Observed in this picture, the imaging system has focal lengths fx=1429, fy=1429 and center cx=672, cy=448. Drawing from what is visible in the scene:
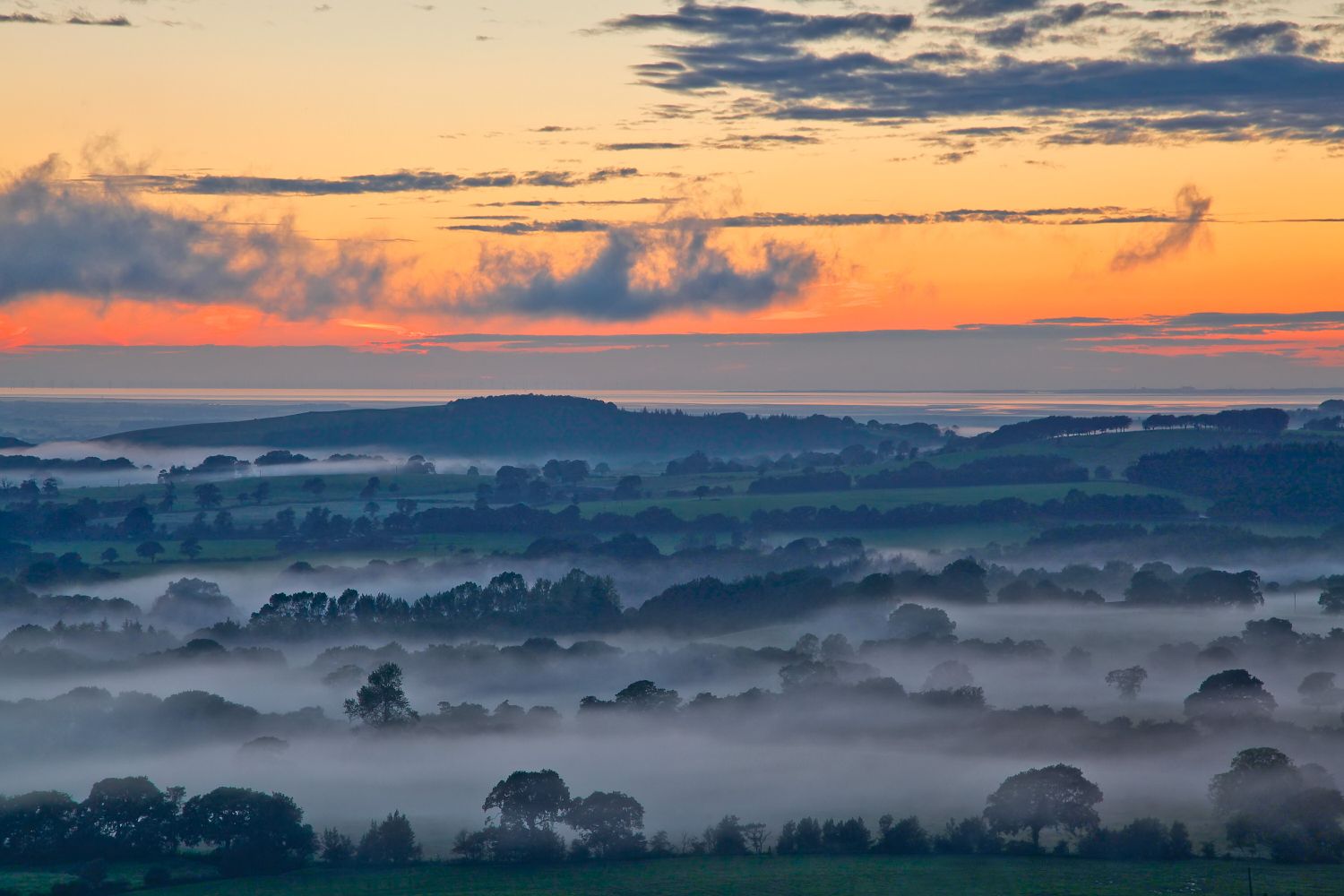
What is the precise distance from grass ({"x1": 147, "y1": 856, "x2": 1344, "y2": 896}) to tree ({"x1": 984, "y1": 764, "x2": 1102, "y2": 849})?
2536 millimetres

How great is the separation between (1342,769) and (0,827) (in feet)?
201

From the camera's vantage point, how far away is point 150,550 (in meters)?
170

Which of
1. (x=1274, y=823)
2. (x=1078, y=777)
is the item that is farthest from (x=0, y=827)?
(x=1274, y=823)

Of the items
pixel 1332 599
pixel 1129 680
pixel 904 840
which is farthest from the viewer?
pixel 1332 599

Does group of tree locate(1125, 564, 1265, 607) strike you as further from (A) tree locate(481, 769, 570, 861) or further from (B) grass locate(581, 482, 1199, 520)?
(A) tree locate(481, 769, 570, 861)

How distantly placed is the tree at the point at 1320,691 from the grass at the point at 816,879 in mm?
32118

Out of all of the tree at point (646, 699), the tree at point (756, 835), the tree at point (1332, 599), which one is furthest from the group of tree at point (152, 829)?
the tree at point (1332, 599)

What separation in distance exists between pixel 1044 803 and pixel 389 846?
2831cm

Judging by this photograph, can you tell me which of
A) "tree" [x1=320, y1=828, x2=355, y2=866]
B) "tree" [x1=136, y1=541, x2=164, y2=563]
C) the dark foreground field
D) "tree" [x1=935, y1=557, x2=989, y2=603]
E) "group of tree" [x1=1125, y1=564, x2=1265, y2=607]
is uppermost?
"tree" [x1=136, y1=541, x2=164, y2=563]

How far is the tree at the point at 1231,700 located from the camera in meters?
79.4

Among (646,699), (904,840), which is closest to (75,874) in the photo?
(904,840)

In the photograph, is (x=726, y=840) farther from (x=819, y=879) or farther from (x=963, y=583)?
(x=963, y=583)

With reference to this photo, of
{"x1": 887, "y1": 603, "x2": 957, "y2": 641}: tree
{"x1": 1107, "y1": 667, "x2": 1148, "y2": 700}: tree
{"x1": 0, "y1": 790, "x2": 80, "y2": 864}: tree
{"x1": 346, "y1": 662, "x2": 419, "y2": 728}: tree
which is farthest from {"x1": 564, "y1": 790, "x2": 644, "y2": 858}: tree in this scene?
{"x1": 887, "y1": 603, "x2": 957, "y2": 641}: tree

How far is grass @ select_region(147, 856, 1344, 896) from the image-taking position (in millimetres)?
54062
